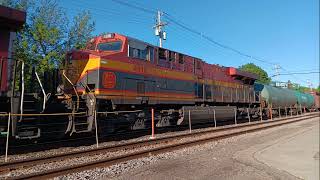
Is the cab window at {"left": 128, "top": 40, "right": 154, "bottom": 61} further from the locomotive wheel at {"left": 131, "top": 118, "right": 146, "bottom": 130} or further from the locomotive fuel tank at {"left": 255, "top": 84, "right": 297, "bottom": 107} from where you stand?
the locomotive fuel tank at {"left": 255, "top": 84, "right": 297, "bottom": 107}

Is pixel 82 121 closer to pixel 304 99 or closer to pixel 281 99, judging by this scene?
pixel 281 99

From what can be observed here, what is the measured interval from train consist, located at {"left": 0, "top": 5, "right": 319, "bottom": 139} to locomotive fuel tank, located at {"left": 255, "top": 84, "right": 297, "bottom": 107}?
11.0 metres

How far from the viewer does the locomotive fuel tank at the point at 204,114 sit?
18031 mm

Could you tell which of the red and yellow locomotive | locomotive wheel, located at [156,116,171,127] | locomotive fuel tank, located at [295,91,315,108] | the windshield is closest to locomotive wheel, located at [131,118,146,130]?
the red and yellow locomotive

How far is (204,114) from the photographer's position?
19.6m

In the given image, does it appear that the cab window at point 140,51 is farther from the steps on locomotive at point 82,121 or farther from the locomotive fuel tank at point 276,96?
the locomotive fuel tank at point 276,96

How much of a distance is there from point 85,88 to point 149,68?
3506 millimetres

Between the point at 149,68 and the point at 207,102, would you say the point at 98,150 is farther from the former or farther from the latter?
the point at 207,102

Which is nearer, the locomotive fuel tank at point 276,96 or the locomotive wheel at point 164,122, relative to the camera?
the locomotive wheel at point 164,122

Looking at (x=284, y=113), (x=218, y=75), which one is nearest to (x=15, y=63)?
(x=218, y=75)

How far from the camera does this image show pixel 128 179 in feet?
24.3

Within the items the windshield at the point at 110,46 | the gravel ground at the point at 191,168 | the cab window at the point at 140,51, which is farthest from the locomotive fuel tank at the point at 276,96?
the gravel ground at the point at 191,168

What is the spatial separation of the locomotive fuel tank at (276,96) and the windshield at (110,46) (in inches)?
802

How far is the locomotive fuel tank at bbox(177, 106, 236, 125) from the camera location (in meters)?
18.0
